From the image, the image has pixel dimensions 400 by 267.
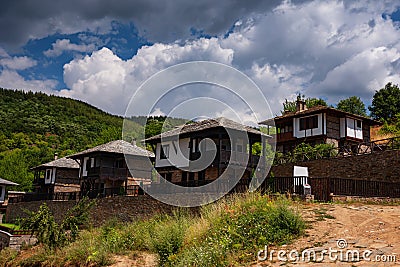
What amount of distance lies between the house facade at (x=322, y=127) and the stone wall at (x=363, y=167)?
7.93m

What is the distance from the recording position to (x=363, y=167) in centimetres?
2664

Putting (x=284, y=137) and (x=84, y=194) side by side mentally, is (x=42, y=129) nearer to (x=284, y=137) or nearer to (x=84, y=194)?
(x=84, y=194)

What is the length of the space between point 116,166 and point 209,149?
1384cm

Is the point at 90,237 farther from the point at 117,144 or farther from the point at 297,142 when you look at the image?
the point at 297,142

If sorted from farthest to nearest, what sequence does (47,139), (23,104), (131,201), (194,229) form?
(23,104) → (47,139) → (131,201) → (194,229)

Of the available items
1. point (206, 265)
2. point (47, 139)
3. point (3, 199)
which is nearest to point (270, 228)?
point (206, 265)

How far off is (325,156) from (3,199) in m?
38.3

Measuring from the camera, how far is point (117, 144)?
Result: 42281mm

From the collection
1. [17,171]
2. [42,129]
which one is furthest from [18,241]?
[42,129]

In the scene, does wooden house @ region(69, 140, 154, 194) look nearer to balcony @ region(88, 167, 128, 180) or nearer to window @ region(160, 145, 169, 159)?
balcony @ region(88, 167, 128, 180)

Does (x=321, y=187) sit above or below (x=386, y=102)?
below

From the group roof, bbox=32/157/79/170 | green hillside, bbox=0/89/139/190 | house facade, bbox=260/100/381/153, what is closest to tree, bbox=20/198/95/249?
house facade, bbox=260/100/381/153

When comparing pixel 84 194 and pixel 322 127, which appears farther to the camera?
pixel 322 127

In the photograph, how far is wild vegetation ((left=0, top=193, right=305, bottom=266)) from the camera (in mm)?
11906
